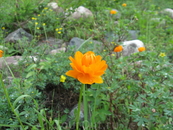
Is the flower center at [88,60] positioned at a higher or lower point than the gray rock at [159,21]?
lower

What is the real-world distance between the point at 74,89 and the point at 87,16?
284cm

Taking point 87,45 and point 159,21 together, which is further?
point 159,21

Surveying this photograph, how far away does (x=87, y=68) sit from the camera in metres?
0.93

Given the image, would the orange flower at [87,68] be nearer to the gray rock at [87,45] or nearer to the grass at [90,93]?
the grass at [90,93]

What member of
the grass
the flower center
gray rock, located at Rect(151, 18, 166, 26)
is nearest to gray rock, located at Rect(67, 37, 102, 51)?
the grass

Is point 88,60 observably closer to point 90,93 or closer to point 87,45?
point 90,93

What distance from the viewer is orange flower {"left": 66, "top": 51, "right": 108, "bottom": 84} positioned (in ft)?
3.06

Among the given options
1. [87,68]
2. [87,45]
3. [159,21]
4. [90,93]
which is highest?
[159,21]

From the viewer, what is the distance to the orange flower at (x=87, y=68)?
93 centimetres

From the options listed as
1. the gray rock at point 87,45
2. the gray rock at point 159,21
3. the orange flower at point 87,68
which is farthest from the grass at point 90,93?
the gray rock at point 159,21

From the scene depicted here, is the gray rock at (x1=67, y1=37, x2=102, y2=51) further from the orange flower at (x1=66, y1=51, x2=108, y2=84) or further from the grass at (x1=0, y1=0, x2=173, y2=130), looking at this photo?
A: the orange flower at (x1=66, y1=51, x2=108, y2=84)

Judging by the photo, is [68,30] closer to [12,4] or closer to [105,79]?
[12,4]

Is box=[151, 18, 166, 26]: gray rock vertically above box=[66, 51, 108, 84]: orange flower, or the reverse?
box=[151, 18, 166, 26]: gray rock

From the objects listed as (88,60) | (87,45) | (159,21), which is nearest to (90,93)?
(88,60)
